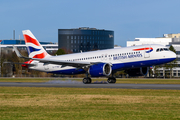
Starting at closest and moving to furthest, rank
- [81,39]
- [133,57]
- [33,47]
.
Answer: [133,57]
[33,47]
[81,39]

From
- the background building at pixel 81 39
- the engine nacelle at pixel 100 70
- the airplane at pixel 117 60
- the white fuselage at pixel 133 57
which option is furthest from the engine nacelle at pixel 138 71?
the background building at pixel 81 39

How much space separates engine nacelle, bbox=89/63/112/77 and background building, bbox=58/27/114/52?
14136 centimetres

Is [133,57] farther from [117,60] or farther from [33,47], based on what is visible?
[33,47]

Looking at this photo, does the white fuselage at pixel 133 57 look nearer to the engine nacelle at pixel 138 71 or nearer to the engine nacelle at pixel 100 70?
the engine nacelle at pixel 100 70

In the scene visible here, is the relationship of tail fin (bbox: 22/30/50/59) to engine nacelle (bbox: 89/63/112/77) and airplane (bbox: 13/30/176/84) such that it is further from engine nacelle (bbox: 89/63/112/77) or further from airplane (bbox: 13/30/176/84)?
engine nacelle (bbox: 89/63/112/77)

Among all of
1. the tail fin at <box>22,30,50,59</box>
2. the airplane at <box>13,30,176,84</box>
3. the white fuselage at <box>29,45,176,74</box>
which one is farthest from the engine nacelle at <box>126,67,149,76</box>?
the tail fin at <box>22,30,50,59</box>

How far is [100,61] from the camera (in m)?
46.2

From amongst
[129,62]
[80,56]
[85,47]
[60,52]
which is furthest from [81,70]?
[85,47]

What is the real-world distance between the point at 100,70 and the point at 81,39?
147 m

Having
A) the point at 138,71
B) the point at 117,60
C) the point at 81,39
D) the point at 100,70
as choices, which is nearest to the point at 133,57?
the point at 117,60

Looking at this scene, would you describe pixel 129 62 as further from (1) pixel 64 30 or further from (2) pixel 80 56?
(1) pixel 64 30

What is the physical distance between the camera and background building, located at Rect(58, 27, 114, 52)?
18812 centimetres

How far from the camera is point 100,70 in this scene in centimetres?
4306

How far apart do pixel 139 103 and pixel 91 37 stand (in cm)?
17115
